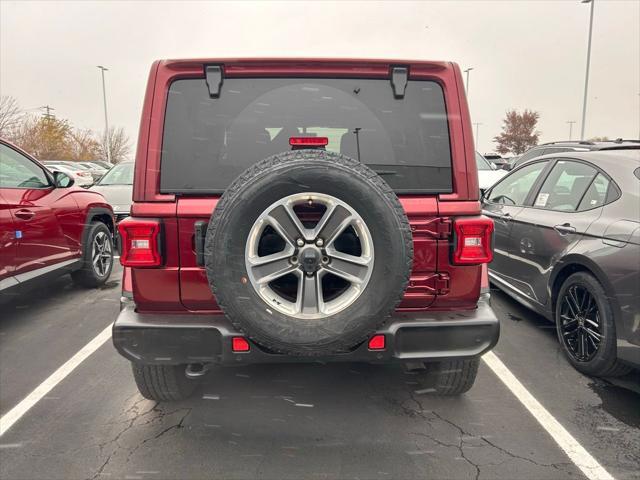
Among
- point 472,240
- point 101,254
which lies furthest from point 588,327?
point 101,254

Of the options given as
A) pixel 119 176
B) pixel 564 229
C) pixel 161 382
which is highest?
pixel 119 176

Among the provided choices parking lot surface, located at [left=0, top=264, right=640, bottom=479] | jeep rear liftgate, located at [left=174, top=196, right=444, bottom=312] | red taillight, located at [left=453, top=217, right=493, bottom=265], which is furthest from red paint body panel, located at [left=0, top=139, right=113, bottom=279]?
red taillight, located at [left=453, top=217, right=493, bottom=265]

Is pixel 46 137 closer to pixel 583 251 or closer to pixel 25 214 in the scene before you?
pixel 25 214

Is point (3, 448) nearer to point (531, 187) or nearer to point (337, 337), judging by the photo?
point (337, 337)

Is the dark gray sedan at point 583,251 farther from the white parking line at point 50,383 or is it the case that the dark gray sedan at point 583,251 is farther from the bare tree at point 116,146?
the bare tree at point 116,146

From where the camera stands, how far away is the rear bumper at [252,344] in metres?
2.22

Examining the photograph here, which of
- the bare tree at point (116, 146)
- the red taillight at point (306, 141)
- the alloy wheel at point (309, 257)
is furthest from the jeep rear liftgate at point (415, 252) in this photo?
the bare tree at point (116, 146)

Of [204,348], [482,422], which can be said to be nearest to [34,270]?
[204,348]

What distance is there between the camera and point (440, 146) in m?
2.36

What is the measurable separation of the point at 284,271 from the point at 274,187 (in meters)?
0.36

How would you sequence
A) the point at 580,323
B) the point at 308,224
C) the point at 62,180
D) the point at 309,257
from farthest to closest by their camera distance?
the point at 62,180, the point at 580,323, the point at 308,224, the point at 309,257

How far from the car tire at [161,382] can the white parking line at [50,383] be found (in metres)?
0.76

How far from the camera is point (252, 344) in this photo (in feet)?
7.24

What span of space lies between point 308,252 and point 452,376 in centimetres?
138
